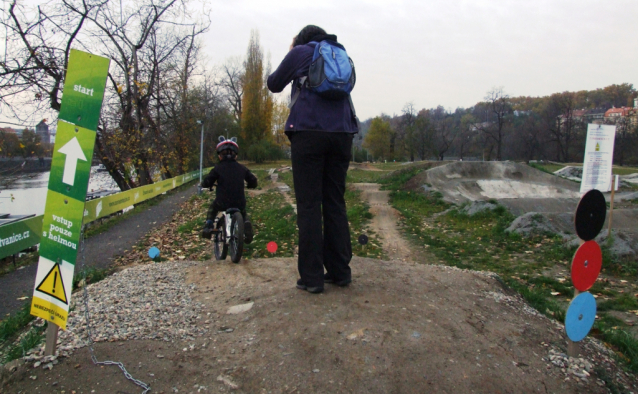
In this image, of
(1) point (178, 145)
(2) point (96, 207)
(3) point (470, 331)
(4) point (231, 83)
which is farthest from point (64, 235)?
(4) point (231, 83)

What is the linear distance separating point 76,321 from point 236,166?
3.29 m

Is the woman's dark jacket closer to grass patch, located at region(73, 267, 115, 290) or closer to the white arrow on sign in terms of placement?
the white arrow on sign

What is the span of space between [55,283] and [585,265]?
3426mm

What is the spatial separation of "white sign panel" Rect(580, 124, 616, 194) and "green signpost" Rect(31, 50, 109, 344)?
348 inches

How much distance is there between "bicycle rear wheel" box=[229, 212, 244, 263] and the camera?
562 cm

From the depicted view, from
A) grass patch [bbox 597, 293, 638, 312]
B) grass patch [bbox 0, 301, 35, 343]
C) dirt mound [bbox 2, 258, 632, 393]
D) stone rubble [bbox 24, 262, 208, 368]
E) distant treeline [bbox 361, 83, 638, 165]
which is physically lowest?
grass patch [bbox 0, 301, 35, 343]

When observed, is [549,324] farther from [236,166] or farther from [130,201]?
[130,201]

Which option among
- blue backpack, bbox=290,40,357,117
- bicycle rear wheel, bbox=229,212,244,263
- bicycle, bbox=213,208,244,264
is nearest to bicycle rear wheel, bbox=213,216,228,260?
bicycle, bbox=213,208,244,264

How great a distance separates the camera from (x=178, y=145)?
28.1 meters

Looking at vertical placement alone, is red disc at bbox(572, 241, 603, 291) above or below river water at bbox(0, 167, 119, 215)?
above

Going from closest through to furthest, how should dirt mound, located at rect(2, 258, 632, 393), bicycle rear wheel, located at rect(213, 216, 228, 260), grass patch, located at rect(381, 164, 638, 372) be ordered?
dirt mound, located at rect(2, 258, 632, 393)
grass patch, located at rect(381, 164, 638, 372)
bicycle rear wheel, located at rect(213, 216, 228, 260)

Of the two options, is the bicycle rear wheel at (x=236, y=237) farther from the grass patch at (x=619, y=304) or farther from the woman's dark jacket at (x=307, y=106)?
the grass patch at (x=619, y=304)

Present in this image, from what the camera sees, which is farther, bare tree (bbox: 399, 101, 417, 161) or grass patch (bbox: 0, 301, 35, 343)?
bare tree (bbox: 399, 101, 417, 161)

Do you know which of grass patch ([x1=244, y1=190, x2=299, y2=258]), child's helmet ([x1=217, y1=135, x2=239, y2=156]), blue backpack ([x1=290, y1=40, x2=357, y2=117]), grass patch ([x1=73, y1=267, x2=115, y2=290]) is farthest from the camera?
grass patch ([x1=244, y1=190, x2=299, y2=258])
